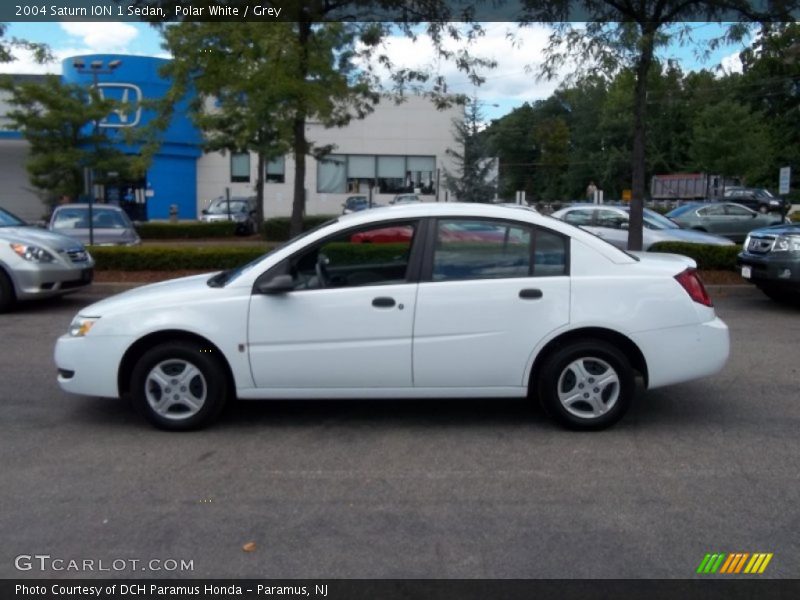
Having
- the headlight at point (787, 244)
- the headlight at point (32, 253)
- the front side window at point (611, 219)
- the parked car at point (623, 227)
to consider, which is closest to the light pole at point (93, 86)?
the headlight at point (32, 253)

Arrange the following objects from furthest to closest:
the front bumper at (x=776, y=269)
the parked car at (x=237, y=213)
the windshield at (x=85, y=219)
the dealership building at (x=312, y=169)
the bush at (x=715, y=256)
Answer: the dealership building at (x=312, y=169)
the parked car at (x=237, y=213)
the windshield at (x=85, y=219)
the bush at (x=715, y=256)
the front bumper at (x=776, y=269)

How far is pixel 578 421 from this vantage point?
5.98 m

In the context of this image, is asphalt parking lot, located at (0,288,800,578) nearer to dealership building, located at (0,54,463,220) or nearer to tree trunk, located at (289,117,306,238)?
tree trunk, located at (289,117,306,238)

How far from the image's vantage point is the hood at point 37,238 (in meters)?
11.4

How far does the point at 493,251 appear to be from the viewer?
6.01 metres

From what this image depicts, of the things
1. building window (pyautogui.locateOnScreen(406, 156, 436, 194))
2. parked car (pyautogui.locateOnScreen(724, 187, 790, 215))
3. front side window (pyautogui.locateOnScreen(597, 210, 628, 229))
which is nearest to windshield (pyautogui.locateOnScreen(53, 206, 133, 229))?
front side window (pyautogui.locateOnScreen(597, 210, 628, 229))

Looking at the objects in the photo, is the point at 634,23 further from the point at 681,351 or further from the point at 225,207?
the point at 225,207

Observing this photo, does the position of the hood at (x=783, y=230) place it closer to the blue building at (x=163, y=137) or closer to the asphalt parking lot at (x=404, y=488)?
the asphalt parking lot at (x=404, y=488)

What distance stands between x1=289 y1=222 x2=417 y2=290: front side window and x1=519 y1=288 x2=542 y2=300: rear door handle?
83 cm

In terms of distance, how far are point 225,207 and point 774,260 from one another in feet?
91.2

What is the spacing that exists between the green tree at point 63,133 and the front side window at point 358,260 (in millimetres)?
24846

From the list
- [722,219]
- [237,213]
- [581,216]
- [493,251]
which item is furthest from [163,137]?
[493,251]

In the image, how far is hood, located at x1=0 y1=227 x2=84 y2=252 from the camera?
449 inches
